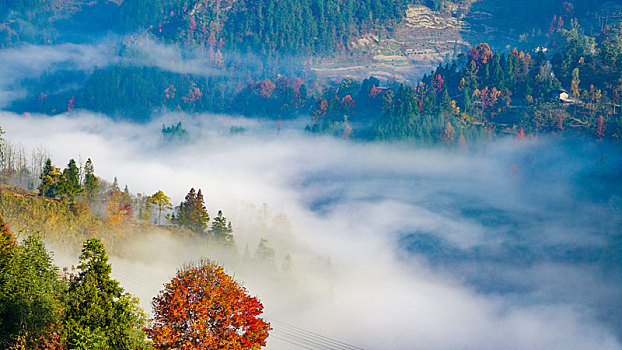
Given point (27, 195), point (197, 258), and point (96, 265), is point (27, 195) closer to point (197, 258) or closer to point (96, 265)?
point (197, 258)

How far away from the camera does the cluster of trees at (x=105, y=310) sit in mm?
58938

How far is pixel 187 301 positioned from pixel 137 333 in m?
4.73

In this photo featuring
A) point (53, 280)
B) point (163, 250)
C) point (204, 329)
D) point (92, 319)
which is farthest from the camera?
point (163, 250)

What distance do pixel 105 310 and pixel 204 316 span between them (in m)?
8.14

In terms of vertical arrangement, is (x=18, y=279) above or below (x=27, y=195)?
above

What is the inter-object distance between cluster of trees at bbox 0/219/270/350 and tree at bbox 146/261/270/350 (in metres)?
0.08

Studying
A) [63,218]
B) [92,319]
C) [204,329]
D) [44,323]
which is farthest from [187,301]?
[63,218]

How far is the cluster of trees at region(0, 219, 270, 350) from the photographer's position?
193 feet

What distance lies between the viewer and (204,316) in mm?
63688

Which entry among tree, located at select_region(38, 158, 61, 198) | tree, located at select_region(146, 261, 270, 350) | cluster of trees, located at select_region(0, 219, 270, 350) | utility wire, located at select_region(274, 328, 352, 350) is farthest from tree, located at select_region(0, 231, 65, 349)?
utility wire, located at select_region(274, 328, 352, 350)

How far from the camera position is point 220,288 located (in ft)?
212

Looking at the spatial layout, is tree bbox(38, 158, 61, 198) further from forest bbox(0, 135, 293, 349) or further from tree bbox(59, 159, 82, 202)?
forest bbox(0, 135, 293, 349)

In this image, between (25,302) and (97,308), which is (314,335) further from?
(97,308)

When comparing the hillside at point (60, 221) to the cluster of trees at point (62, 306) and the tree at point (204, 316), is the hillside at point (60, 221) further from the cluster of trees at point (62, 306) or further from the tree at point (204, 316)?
the tree at point (204, 316)
